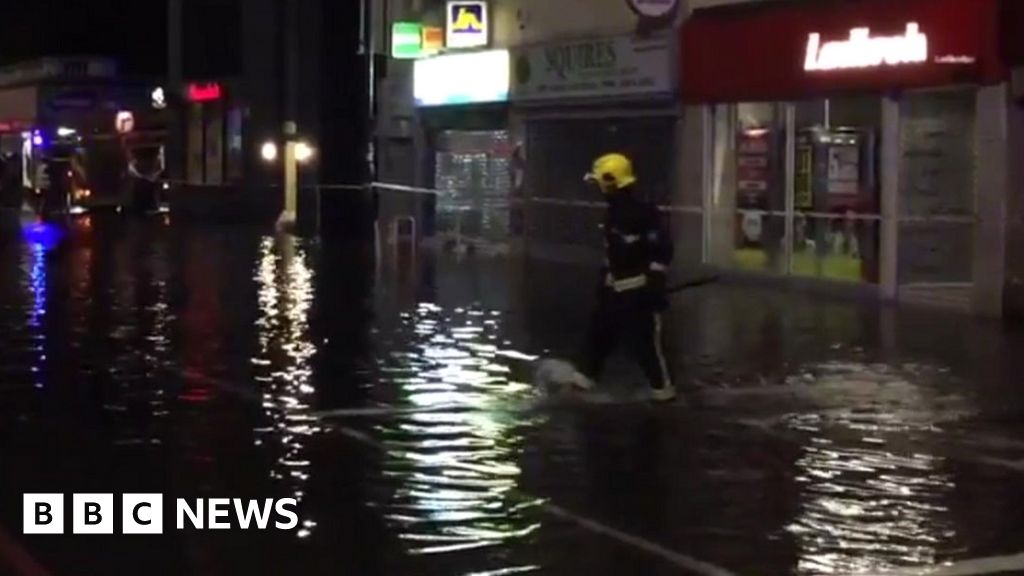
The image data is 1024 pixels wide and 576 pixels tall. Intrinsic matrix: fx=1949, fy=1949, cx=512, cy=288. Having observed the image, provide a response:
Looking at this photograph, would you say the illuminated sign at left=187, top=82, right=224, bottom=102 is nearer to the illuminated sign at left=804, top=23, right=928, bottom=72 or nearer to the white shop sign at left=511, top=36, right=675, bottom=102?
the white shop sign at left=511, top=36, right=675, bottom=102

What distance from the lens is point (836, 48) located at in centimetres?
2350

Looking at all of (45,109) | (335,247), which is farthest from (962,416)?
(45,109)

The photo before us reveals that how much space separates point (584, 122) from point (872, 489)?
804 inches

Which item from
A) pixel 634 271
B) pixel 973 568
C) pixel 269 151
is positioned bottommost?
pixel 973 568

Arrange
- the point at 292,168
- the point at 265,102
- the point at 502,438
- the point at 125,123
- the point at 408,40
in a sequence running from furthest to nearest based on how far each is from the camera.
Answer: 1. the point at 125,123
2. the point at 265,102
3. the point at 292,168
4. the point at 408,40
5. the point at 502,438

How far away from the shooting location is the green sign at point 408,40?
3606 cm

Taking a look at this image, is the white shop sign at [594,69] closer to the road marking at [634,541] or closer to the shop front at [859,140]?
the shop front at [859,140]

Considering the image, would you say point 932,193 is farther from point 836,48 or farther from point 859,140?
point 836,48

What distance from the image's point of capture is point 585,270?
2836 centimetres

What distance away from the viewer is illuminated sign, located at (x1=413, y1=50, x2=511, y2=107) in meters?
32.8

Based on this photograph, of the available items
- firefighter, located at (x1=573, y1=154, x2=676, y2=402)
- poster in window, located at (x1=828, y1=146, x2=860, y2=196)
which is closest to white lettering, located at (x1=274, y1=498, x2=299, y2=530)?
firefighter, located at (x1=573, y1=154, x2=676, y2=402)

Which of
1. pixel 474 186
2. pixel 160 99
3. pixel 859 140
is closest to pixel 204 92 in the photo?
pixel 160 99

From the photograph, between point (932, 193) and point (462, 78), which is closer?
point (932, 193)

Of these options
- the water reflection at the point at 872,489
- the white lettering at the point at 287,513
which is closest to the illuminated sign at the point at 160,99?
the water reflection at the point at 872,489
